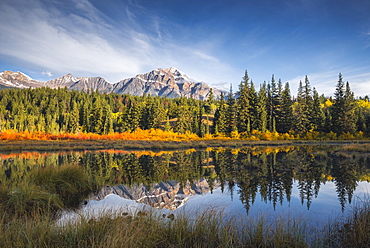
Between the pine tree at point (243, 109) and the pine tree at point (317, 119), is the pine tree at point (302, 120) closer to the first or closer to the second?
the pine tree at point (317, 119)

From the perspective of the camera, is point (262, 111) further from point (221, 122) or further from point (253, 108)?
point (221, 122)

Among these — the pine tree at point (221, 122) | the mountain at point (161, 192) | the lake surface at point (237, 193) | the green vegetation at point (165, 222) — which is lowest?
the mountain at point (161, 192)

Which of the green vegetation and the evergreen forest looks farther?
the evergreen forest

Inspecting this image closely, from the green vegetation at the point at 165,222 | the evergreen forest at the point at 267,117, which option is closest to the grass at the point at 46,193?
the green vegetation at the point at 165,222

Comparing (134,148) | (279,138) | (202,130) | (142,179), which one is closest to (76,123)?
(202,130)

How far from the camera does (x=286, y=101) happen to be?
214ft

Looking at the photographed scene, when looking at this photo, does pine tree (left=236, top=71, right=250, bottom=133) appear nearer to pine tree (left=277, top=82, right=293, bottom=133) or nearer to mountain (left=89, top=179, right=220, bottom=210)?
pine tree (left=277, top=82, right=293, bottom=133)

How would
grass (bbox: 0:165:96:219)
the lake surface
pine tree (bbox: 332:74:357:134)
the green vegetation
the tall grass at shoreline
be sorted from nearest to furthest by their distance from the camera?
the tall grass at shoreline → the green vegetation → grass (bbox: 0:165:96:219) → the lake surface → pine tree (bbox: 332:74:357:134)

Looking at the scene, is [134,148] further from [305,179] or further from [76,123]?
[76,123]

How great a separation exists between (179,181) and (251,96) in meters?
58.3

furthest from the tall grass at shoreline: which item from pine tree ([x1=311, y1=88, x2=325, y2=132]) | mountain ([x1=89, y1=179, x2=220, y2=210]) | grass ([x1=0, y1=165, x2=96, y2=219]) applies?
pine tree ([x1=311, y1=88, x2=325, y2=132])

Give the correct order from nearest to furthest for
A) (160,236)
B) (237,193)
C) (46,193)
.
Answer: (160,236) < (46,193) < (237,193)

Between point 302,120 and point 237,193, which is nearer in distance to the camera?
point 237,193

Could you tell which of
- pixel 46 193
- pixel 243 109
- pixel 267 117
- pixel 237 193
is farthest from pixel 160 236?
pixel 267 117
